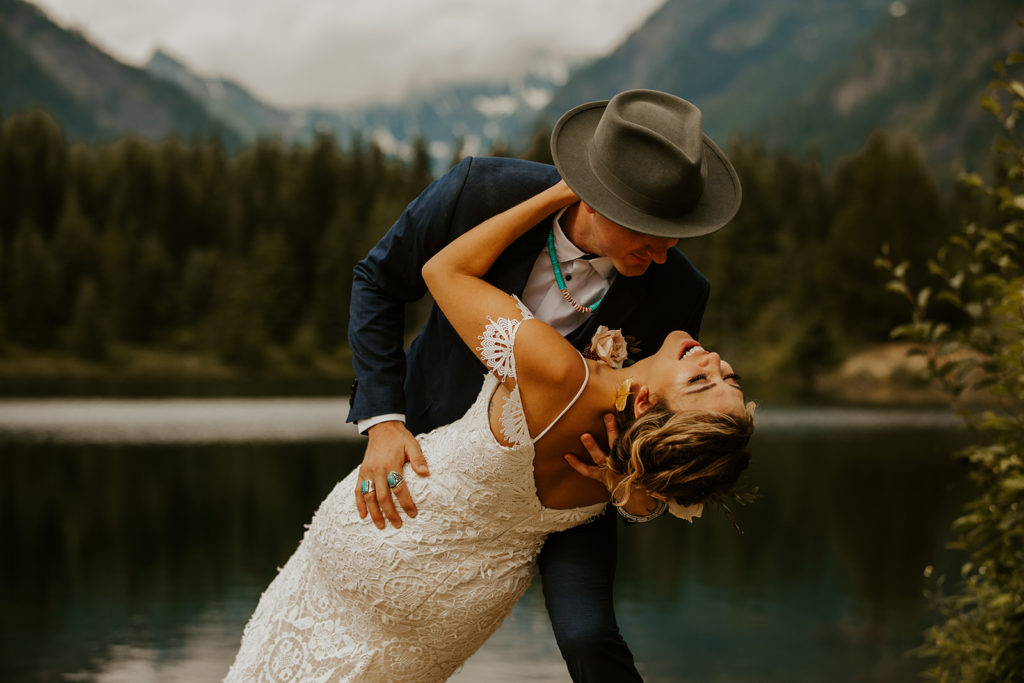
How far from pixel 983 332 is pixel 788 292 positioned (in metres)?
71.9

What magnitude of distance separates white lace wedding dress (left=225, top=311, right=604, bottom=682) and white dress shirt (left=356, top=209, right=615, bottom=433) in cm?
38

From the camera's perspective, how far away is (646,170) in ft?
10.1

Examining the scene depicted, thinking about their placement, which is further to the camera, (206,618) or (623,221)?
(206,618)

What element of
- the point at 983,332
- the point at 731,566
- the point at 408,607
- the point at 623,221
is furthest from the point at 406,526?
the point at 731,566

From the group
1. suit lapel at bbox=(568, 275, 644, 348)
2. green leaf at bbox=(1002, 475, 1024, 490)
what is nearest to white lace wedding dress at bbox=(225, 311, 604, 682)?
suit lapel at bbox=(568, 275, 644, 348)

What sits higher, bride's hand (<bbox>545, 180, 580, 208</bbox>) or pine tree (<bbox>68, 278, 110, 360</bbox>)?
bride's hand (<bbox>545, 180, 580, 208</bbox>)

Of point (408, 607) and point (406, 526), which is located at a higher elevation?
point (406, 526)

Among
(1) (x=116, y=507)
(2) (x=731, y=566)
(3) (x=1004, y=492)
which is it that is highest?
(3) (x=1004, y=492)

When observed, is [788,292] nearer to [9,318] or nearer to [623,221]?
[9,318]

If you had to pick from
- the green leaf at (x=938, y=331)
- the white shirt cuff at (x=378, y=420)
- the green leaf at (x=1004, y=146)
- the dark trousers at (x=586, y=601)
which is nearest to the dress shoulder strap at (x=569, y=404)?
the dark trousers at (x=586, y=601)

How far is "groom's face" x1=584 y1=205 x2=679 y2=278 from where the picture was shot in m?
3.19

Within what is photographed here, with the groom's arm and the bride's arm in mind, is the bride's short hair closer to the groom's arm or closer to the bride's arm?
the bride's arm

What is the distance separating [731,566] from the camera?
51.9 ft

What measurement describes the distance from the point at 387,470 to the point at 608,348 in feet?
2.51
